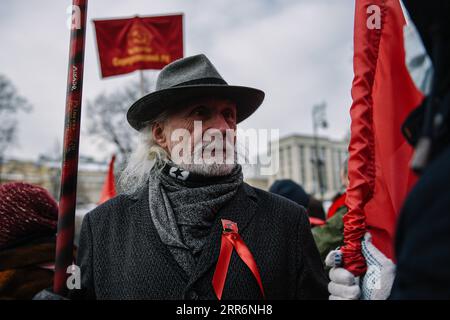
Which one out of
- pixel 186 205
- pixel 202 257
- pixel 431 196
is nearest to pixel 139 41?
pixel 186 205

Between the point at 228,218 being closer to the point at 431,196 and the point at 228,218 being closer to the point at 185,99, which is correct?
the point at 185,99

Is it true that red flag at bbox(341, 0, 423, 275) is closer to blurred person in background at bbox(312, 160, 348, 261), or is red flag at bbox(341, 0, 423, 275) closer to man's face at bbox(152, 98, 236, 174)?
man's face at bbox(152, 98, 236, 174)

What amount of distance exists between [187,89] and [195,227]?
2.41ft

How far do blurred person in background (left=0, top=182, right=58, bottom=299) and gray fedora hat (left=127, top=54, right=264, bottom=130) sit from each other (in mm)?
765

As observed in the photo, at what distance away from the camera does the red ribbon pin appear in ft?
5.84

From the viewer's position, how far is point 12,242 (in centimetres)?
223

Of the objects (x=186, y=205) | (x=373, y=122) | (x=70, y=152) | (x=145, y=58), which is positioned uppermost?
(x=145, y=58)

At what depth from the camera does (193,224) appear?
78.0 inches

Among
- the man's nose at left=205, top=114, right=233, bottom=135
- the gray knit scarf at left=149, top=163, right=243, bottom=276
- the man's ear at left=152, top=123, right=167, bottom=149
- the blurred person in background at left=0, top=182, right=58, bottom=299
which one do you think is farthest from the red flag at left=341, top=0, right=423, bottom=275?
the blurred person in background at left=0, top=182, right=58, bottom=299

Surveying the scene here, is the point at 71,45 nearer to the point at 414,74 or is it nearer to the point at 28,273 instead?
the point at 414,74

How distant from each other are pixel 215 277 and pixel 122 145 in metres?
22.9

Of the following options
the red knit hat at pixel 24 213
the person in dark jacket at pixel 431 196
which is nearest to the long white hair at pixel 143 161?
the red knit hat at pixel 24 213

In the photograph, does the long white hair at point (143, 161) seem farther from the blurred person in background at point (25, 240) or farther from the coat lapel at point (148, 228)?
the blurred person in background at point (25, 240)

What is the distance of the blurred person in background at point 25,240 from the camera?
6.97ft
